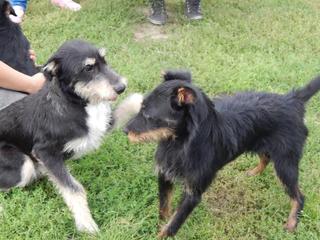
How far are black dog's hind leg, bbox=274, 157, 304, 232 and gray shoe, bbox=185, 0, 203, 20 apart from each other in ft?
12.5

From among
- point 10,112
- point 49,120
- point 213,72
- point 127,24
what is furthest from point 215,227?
point 127,24

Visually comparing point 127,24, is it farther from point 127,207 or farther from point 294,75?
point 127,207

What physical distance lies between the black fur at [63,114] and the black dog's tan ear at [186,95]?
0.78m

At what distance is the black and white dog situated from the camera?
359 centimetres

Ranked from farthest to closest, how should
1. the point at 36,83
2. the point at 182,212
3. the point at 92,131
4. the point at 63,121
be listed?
the point at 36,83 < the point at 92,131 < the point at 63,121 < the point at 182,212

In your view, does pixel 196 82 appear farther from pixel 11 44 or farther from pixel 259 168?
pixel 11 44

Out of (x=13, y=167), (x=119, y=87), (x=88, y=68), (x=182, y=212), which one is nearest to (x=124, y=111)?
(x=119, y=87)

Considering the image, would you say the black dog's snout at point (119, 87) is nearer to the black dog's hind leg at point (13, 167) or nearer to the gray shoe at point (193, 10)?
the black dog's hind leg at point (13, 167)

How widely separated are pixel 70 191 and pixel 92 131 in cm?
51

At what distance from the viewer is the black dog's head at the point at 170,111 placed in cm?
303

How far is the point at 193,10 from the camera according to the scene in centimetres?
699

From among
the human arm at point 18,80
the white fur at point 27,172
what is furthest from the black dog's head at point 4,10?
the white fur at point 27,172

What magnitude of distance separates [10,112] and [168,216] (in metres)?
1.59

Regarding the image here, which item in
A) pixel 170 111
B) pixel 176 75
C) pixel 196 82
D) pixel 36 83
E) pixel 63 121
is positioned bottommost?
pixel 196 82
